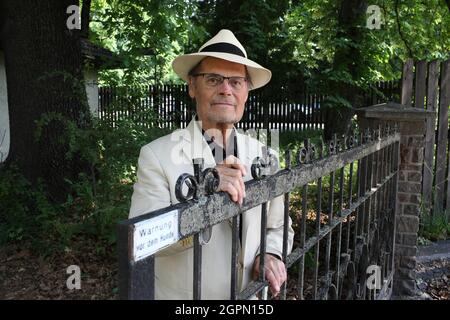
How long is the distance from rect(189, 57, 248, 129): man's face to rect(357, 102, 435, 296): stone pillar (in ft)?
8.35

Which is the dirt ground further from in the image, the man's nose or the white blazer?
the man's nose

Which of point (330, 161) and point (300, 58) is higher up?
point (300, 58)

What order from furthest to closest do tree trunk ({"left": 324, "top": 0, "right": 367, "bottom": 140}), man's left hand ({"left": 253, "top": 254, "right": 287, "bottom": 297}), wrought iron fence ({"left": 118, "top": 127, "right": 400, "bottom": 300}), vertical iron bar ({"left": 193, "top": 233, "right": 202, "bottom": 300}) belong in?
tree trunk ({"left": 324, "top": 0, "right": 367, "bottom": 140})
man's left hand ({"left": 253, "top": 254, "right": 287, "bottom": 297})
vertical iron bar ({"left": 193, "top": 233, "right": 202, "bottom": 300})
wrought iron fence ({"left": 118, "top": 127, "right": 400, "bottom": 300})

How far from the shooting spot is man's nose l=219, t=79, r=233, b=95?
1.92 meters

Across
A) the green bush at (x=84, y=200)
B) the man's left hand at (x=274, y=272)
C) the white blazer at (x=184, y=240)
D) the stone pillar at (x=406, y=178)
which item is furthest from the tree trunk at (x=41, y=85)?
the man's left hand at (x=274, y=272)

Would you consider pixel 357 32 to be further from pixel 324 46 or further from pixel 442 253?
pixel 442 253

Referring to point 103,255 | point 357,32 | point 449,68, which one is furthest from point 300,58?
point 103,255

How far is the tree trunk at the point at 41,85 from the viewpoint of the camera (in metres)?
5.65

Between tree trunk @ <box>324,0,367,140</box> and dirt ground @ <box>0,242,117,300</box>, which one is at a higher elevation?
tree trunk @ <box>324,0,367,140</box>

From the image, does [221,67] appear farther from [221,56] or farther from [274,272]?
[274,272]

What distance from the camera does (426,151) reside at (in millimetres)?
5348

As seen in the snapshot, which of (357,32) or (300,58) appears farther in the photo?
(300,58)

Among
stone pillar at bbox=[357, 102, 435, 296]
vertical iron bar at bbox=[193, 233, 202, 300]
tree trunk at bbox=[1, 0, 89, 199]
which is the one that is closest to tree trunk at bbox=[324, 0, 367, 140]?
stone pillar at bbox=[357, 102, 435, 296]

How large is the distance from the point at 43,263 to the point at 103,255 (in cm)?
58
